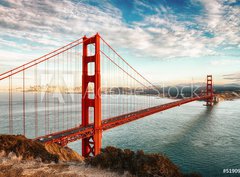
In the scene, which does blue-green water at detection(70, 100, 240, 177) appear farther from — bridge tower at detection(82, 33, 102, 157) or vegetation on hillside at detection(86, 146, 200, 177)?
vegetation on hillside at detection(86, 146, 200, 177)

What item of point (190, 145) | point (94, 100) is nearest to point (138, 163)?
point (94, 100)

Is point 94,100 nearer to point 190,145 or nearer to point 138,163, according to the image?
point 138,163

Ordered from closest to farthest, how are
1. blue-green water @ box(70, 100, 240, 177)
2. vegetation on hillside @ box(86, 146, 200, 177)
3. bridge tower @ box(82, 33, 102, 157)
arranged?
vegetation on hillside @ box(86, 146, 200, 177), blue-green water @ box(70, 100, 240, 177), bridge tower @ box(82, 33, 102, 157)

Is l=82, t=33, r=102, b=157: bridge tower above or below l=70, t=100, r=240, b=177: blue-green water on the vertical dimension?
above

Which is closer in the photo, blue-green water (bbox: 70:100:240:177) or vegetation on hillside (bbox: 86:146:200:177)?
vegetation on hillside (bbox: 86:146:200:177)

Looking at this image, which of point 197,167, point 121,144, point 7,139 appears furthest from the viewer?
point 121,144

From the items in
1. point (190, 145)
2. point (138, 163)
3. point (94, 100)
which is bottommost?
point (190, 145)

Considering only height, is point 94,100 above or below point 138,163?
above

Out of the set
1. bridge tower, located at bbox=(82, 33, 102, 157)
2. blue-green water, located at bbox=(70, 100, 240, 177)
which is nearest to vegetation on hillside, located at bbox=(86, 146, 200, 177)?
bridge tower, located at bbox=(82, 33, 102, 157)

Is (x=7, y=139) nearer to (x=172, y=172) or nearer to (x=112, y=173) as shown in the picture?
(x=112, y=173)

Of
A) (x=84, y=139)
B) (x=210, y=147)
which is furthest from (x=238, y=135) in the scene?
(x=84, y=139)

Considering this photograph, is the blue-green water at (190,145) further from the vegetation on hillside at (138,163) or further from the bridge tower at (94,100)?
the vegetation on hillside at (138,163)
